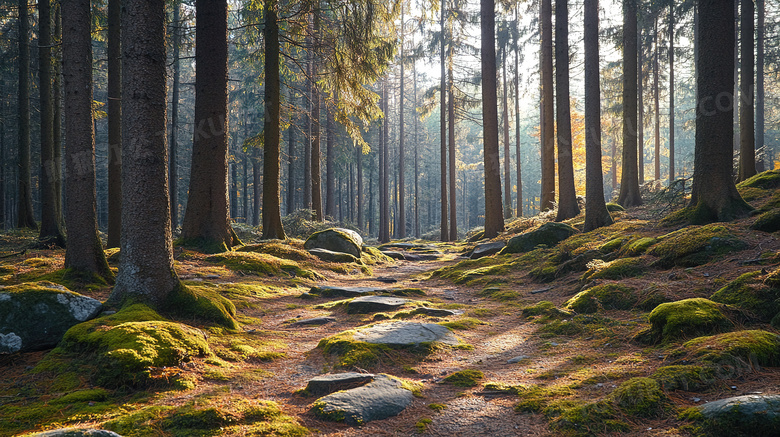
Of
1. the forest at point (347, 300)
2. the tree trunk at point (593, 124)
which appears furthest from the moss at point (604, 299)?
the tree trunk at point (593, 124)

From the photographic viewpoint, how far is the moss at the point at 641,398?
9.92 feet

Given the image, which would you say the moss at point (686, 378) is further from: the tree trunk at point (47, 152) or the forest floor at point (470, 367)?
the tree trunk at point (47, 152)

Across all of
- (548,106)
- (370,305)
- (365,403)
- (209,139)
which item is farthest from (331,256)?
(548,106)

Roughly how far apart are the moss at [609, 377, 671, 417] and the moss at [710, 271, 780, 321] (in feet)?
6.52

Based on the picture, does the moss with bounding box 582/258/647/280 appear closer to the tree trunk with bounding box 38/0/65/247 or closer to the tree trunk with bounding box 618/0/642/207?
the tree trunk with bounding box 618/0/642/207

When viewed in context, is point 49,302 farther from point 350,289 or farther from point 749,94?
point 749,94

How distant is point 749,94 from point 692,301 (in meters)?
12.7

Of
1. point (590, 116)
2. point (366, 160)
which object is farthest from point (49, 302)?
point (366, 160)

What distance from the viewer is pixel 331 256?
12680mm

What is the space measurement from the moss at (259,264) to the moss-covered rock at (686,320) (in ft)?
24.5

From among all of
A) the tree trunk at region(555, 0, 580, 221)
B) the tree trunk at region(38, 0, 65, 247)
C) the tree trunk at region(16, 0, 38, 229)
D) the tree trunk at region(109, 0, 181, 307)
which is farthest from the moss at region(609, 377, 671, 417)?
the tree trunk at region(16, 0, 38, 229)

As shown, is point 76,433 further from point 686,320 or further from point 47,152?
point 47,152

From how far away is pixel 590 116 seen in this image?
11.9m

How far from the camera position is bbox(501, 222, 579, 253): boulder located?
12086 millimetres
